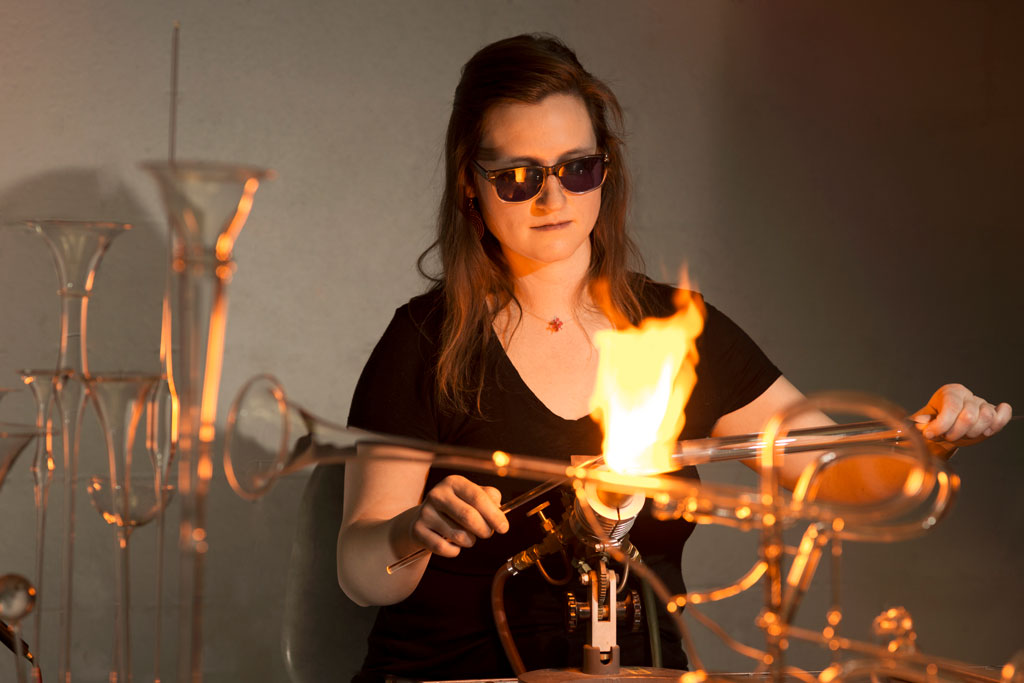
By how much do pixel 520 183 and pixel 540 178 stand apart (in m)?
0.03

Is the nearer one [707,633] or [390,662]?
[390,662]

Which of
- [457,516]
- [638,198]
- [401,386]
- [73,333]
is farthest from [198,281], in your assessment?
[638,198]

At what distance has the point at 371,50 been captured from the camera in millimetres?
1962

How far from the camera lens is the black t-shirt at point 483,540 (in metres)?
1.41

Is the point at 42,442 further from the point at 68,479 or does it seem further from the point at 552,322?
the point at 552,322

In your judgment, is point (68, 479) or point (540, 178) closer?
point (68, 479)

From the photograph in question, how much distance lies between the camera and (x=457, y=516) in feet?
3.34

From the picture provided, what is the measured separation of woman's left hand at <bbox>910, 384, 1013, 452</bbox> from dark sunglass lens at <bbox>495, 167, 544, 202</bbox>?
55 centimetres

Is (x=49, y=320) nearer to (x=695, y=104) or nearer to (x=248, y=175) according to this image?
(x=695, y=104)

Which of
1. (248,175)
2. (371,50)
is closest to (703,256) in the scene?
(371,50)

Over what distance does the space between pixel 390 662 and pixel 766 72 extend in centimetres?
139

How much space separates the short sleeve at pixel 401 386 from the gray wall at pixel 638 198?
46 centimetres

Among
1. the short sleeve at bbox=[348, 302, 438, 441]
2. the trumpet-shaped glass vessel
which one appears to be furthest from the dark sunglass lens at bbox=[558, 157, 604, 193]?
the trumpet-shaped glass vessel

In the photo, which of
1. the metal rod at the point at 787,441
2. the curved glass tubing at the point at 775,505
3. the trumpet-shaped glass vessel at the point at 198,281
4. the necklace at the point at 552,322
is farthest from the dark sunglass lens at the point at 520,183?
the trumpet-shaped glass vessel at the point at 198,281
